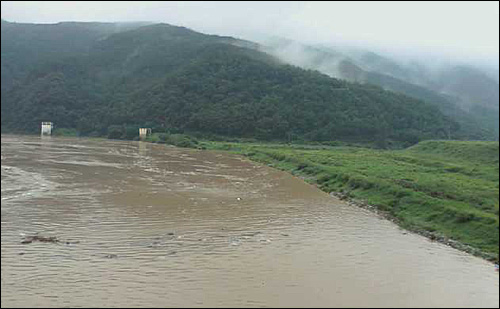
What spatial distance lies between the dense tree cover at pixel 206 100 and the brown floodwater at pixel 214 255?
56106 mm

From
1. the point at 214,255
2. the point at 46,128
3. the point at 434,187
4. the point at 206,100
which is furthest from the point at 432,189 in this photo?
the point at 206,100

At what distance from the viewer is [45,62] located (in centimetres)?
10006

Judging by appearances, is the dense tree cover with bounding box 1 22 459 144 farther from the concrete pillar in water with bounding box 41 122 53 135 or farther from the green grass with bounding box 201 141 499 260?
the green grass with bounding box 201 141 499 260

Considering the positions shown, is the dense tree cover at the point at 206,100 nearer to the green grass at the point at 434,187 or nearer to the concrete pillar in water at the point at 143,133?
the concrete pillar in water at the point at 143,133

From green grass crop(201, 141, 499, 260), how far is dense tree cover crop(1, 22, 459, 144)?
42.0 meters

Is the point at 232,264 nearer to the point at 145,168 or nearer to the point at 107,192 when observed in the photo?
the point at 107,192

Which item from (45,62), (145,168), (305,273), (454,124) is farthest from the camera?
(45,62)

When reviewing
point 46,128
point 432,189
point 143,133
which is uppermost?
point 432,189

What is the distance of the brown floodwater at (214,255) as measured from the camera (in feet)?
31.1

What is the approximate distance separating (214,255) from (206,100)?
74.1 m

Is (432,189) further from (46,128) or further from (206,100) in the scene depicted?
(206,100)

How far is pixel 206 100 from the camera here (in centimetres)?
8500

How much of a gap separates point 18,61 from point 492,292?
4335 inches

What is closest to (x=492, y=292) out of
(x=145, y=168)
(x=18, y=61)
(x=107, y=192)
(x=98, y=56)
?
(x=107, y=192)
